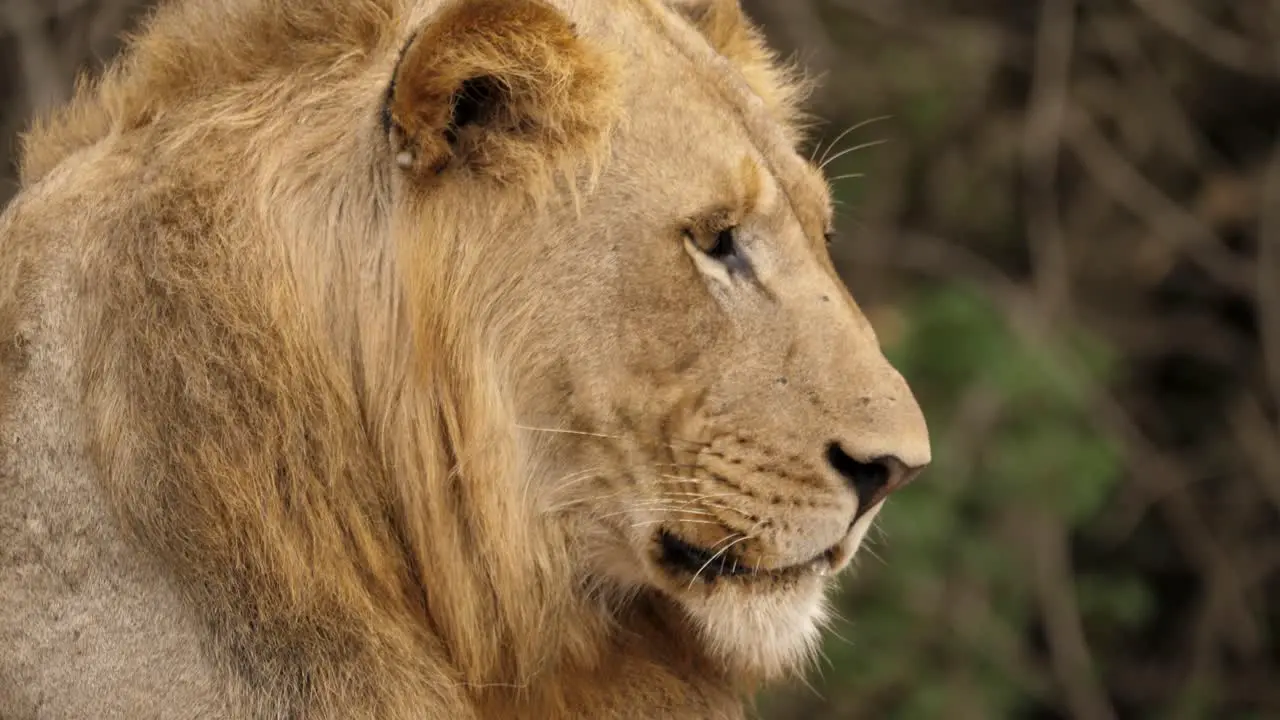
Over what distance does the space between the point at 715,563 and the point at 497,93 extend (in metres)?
0.70

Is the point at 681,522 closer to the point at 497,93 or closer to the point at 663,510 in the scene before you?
the point at 663,510

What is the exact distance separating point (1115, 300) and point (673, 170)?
17.3 ft

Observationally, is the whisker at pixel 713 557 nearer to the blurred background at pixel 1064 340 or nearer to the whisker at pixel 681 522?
the whisker at pixel 681 522

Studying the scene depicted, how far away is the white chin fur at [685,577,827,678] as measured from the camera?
7.53 feet

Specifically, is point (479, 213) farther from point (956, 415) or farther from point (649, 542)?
point (956, 415)

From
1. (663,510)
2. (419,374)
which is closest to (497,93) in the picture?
(419,374)

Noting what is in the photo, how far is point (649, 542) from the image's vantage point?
89.5 inches

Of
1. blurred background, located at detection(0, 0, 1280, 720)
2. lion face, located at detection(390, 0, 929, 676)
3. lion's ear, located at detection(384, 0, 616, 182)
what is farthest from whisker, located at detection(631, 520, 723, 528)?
blurred background, located at detection(0, 0, 1280, 720)

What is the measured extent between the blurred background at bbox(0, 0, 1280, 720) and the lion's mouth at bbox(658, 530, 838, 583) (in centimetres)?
327

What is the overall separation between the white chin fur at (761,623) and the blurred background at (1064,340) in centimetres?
320

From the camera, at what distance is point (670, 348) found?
222cm

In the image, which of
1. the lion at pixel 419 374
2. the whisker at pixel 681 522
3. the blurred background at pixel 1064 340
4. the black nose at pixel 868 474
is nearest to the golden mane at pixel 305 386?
the lion at pixel 419 374

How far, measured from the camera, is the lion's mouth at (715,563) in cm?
227

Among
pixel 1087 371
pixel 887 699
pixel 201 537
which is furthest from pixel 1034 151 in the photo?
pixel 201 537
